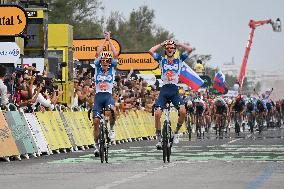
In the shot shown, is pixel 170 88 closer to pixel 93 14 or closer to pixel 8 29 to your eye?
pixel 8 29

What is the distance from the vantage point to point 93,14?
93750 mm

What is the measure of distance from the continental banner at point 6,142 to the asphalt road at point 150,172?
392 mm

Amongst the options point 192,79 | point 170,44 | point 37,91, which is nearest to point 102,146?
point 170,44

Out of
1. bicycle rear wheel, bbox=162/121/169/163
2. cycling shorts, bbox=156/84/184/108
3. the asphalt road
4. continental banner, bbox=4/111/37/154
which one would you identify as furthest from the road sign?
bicycle rear wheel, bbox=162/121/169/163

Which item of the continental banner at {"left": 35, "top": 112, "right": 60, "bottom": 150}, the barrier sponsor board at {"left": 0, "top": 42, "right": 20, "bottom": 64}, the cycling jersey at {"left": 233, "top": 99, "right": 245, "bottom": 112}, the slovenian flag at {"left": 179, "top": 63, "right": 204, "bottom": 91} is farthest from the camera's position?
the slovenian flag at {"left": 179, "top": 63, "right": 204, "bottom": 91}

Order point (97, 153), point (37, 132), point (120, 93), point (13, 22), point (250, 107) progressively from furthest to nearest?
point (250, 107) < point (120, 93) < point (13, 22) < point (37, 132) < point (97, 153)

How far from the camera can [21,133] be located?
81.7ft

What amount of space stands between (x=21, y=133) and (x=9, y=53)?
4.73 metres

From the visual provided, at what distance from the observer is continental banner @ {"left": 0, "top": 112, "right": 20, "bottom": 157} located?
23.2 m

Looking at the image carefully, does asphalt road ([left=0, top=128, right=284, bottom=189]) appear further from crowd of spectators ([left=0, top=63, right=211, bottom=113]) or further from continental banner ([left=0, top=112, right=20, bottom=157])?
crowd of spectators ([left=0, top=63, right=211, bottom=113])

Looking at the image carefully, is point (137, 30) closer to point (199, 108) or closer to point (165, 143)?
point (199, 108)

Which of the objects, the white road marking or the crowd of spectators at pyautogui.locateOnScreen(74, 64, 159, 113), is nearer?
the white road marking

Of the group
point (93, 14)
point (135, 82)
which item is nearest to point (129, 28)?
point (93, 14)

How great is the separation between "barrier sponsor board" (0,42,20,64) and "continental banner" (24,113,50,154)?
9.80 ft
